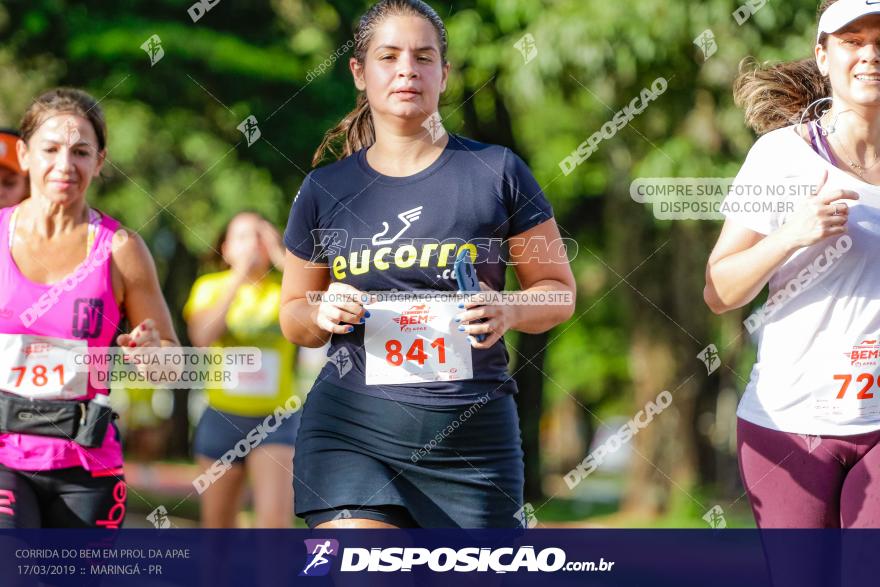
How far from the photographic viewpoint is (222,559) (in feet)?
15.7

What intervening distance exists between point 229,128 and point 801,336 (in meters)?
6.64

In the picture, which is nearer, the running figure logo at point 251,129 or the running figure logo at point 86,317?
the running figure logo at point 86,317

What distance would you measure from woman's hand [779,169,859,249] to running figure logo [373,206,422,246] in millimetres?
887

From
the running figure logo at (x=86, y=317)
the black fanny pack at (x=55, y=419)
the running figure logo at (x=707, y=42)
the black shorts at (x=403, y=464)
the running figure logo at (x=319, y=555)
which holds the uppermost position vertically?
the running figure logo at (x=707, y=42)

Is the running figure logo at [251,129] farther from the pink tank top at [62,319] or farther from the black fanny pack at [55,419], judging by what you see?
the black fanny pack at [55,419]

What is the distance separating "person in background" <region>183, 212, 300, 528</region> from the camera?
524 centimetres

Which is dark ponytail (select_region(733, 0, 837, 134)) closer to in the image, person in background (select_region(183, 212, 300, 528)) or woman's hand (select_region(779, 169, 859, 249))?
woman's hand (select_region(779, 169, 859, 249))

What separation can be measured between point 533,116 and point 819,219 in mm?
8947

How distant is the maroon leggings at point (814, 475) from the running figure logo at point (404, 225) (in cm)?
99

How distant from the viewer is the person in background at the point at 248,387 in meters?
5.24

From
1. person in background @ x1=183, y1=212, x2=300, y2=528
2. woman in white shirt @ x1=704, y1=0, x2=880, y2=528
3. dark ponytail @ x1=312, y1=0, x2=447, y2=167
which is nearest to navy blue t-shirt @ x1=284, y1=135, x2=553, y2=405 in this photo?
dark ponytail @ x1=312, y1=0, x2=447, y2=167

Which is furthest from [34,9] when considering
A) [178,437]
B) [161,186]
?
[178,437]

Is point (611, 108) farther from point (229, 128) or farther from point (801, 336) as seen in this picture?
point (801, 336)

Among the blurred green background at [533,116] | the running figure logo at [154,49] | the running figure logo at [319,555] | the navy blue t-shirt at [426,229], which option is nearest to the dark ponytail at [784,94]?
the navy blue t-shirt at [426,229]
